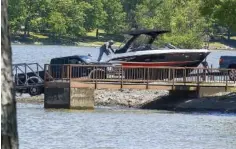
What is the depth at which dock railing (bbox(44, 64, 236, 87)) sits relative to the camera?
122ft

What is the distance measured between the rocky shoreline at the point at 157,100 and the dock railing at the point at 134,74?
0.94 meters

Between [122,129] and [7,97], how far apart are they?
2176cm

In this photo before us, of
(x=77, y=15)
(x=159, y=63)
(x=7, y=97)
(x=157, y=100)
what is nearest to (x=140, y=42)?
(x=159, y=63)

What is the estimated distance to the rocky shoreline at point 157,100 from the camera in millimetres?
37000

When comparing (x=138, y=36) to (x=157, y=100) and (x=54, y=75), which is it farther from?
(x=54, y=75)

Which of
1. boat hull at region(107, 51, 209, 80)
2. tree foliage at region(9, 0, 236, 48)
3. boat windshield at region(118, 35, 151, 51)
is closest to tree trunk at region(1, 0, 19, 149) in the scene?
boat hull at region(107, 51, 209, 80)

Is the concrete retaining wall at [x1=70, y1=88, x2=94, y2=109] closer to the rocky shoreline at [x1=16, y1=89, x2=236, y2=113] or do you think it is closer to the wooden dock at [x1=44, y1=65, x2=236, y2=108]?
the wooden dock at [x1=44, y1=65, x2=236, y2=108]

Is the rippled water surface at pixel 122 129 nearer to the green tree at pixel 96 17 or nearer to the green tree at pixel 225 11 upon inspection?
the green tree at pixel 225 11

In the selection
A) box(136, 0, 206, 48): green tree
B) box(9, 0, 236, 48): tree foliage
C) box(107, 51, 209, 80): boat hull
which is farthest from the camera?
box(9, 0, 236, 48): tree foliage

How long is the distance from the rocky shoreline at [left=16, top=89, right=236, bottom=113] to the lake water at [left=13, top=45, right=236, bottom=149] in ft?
4.77

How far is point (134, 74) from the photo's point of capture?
38.1m

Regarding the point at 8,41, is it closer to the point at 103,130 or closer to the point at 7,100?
the point at 7,100

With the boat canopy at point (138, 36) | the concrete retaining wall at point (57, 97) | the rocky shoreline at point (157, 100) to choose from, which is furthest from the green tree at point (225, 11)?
the concrete retaining wall at point (57, 97)

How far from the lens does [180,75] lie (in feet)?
128
